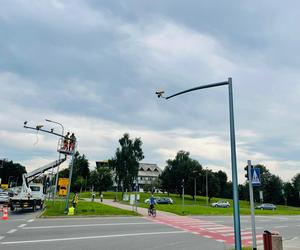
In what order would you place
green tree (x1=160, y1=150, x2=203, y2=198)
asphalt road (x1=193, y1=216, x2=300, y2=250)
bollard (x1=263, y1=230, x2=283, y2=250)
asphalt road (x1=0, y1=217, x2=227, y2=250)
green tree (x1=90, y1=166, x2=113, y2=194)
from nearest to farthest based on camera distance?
bollard (x1=263, y1=230, x2=283, y2=250) < asphalt road (x1=0, y1=217, x2=227, y2=250) < asphalt road (x1=193, y1=216, x2=300, y2=250) < green tree (x1=90, y1=166, x2=113, y2=194) < green tree (x1=160, y1=150, x2=203, y2=198)

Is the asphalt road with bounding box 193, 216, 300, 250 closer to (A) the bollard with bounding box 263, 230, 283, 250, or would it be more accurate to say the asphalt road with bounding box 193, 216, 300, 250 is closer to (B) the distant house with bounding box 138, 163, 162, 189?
(A) the bollard with bounding box 263, 230, 283, 250

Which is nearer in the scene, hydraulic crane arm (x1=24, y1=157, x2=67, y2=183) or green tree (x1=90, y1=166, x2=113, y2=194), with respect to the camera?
hydraulic crane arm (x1=24, y1=157, x2=67, y2=183)

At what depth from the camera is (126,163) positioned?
65.6 meters

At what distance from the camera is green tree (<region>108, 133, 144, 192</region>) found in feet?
214

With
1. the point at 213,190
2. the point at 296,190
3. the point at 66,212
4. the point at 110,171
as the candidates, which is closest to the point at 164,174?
the point at 213,190

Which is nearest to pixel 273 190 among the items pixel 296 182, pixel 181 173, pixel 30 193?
pixel 296 182

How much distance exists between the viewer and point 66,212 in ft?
83.3

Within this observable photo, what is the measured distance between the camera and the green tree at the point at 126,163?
214 ft

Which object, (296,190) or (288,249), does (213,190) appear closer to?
(296,190)

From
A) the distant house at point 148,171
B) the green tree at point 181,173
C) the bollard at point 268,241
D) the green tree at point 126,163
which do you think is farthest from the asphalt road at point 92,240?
the distant house at point 148,171

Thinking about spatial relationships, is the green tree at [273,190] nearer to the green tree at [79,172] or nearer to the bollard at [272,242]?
the green tree at [79,172]

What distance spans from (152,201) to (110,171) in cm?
4471

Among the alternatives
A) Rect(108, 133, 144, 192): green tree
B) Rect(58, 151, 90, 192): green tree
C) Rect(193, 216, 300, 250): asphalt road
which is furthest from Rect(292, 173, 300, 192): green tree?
Rect(193, 216, 300, 250): asphalt road

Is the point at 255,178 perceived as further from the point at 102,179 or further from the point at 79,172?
the point at 79,172
